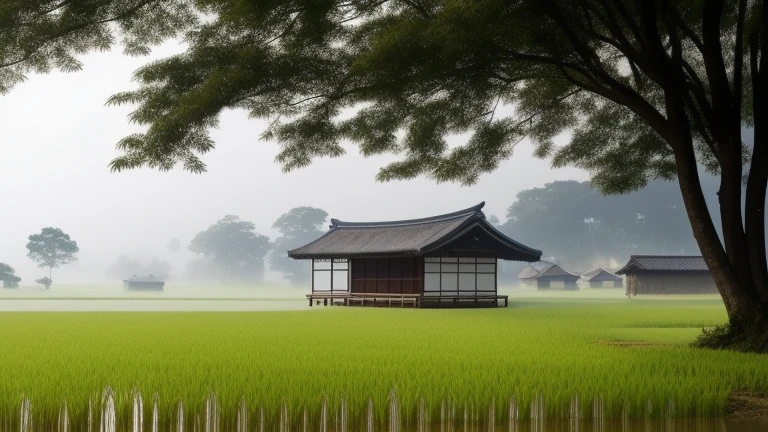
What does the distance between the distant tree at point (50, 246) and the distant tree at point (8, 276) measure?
30.4 feet

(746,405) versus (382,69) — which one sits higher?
(382,69)

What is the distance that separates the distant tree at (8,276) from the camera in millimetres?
71938

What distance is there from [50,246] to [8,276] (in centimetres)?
1058

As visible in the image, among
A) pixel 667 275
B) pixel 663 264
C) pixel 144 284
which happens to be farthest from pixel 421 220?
pixel 144 284

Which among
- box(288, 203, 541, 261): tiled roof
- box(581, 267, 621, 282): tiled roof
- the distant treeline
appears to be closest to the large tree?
box(288, 203, 541, 261): tiled roof

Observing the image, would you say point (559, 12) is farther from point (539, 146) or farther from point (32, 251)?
point (32, 251)

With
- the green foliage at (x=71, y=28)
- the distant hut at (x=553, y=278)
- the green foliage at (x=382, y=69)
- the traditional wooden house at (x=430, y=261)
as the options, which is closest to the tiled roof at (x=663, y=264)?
the distant hut at (x=553, y=278)

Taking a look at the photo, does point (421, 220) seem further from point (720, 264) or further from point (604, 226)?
point (604, 226)

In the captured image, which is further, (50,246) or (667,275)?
(50,246)

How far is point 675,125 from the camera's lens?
12.9 m

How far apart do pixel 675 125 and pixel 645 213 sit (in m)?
90.8

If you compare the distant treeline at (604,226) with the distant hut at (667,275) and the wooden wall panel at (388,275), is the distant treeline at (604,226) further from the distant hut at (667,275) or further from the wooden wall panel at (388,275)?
the wooden wall panel at (388,275)

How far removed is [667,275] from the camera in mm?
52594

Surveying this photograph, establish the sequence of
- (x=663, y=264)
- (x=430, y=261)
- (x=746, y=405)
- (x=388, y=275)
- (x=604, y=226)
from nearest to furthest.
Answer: (x=746, y=405)
(x=430, y=261)
(x=388, y=275)
(x=663, y=264)
(x=604, y=226)
